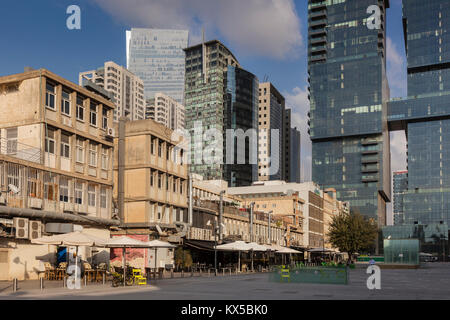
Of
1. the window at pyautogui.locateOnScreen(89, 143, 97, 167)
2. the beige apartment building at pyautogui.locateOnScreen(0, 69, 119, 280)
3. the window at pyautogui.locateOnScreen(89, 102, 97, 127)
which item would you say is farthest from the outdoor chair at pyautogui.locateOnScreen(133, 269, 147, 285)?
the window at pyautogui.locateOnScreen(89, 102, 97, 127)

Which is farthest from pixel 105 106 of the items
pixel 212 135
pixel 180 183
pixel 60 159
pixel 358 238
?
pixel 212 135

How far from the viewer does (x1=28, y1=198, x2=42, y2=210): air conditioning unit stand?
35.1 metres

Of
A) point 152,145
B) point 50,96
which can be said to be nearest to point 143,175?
point 152,145

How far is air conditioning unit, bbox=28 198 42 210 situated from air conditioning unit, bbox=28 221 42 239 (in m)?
1.11

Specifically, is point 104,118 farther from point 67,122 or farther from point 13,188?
point 13,188

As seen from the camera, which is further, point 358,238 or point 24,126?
point 358,238

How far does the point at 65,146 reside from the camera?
39438 mm

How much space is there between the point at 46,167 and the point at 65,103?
5.52 m

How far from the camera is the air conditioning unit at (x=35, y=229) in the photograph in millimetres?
34331

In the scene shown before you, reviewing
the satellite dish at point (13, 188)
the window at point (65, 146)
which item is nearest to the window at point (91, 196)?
the window at point (65, 146)

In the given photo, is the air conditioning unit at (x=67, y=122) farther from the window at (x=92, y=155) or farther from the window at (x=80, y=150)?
the window at (x=92, y=155)
